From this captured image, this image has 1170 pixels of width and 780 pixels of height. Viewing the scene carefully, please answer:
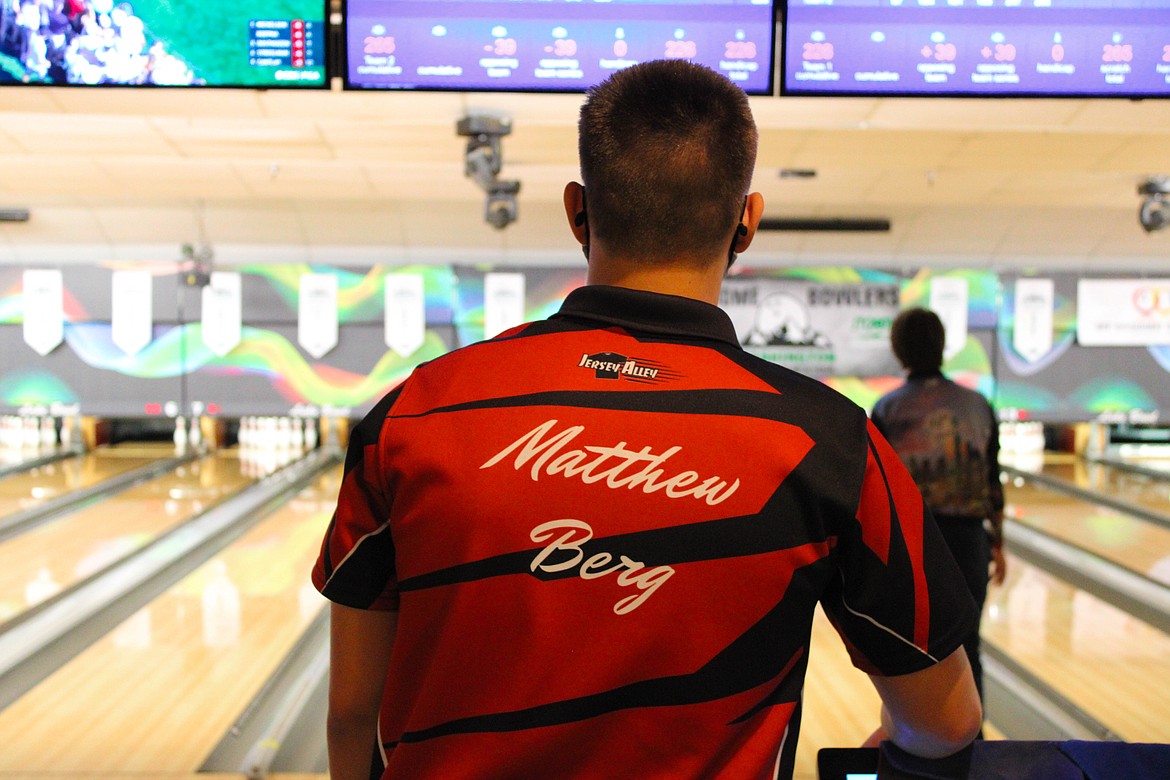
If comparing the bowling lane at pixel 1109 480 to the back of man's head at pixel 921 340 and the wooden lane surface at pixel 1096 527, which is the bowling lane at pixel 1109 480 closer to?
the wooden lane surface at pixel 1096 527

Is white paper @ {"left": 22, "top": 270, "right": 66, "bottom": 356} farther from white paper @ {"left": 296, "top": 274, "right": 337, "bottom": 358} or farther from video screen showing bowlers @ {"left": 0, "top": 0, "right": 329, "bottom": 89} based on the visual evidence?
video screen showing bowlers @ {"left": 0, "top": 0, "right": 329, "bottom": 89}

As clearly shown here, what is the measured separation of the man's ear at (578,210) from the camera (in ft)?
2.88

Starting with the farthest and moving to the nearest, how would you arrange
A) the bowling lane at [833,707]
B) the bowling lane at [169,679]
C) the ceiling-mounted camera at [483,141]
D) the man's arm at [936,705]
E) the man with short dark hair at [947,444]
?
the ceiling-mounted camera at [483,141]
the bowling lane at [833,707]
the bowling lane at [169,679]
the man with short dark hair at [947,444]
the man's arm at [936,705]

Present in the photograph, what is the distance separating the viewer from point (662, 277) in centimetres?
84

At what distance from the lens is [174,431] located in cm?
910

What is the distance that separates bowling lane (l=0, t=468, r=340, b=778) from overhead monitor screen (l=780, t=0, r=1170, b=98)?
2.50m

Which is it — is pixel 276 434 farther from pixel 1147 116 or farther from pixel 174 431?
pixel 1147 116

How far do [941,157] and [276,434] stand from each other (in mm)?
6312

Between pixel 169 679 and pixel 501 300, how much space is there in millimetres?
4673

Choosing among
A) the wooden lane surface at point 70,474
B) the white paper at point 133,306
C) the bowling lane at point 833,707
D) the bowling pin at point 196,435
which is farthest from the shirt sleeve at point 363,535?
the bowling pin at point 196,435

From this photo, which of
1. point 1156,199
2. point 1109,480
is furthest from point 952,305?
point 1156,199

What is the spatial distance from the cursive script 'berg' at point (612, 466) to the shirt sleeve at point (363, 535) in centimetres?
12

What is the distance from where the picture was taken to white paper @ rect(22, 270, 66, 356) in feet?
25.0

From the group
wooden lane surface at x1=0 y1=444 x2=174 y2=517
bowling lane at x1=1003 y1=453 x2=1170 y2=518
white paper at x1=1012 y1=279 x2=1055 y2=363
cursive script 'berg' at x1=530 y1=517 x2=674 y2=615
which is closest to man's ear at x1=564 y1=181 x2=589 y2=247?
cursive script 'berg' at x1=530 y1=517 x2=674 y2=615
